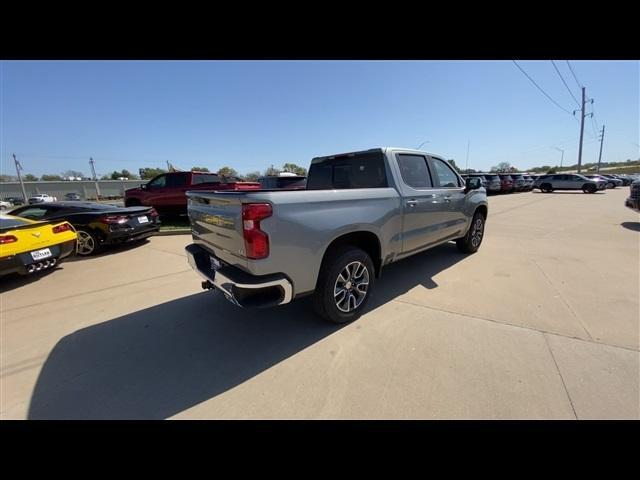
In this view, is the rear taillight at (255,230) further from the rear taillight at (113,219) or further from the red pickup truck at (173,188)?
the red pickup truck at (173,188)

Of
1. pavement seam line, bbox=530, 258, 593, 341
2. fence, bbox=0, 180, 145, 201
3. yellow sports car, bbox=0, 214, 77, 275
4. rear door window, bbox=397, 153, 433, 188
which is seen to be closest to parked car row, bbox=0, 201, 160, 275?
yellow sports car, bbox=0, 214, 77, 275

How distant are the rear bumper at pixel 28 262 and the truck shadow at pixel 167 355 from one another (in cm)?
219

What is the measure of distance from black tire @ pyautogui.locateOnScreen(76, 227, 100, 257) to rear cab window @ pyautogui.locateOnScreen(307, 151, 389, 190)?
17.0 feet

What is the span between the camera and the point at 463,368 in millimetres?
2348

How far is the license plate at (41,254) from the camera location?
4.35 m

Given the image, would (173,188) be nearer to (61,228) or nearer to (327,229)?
(61,228)

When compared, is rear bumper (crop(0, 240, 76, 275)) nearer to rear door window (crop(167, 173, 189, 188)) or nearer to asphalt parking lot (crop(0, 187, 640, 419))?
asphalt parking lot (crop(0, 187, 640, 419))

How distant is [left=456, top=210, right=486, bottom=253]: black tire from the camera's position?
549 cm

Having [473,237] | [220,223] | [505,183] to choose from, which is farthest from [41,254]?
[505,183]

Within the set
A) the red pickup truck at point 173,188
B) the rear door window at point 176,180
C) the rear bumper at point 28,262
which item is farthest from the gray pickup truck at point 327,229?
the rear door window at point 176,180

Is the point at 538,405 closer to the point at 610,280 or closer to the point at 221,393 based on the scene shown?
the point at 221,393

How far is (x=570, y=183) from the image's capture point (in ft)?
81.1

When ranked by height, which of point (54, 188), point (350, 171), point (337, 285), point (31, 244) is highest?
point (54, 188)

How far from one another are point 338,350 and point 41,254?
5195mm
